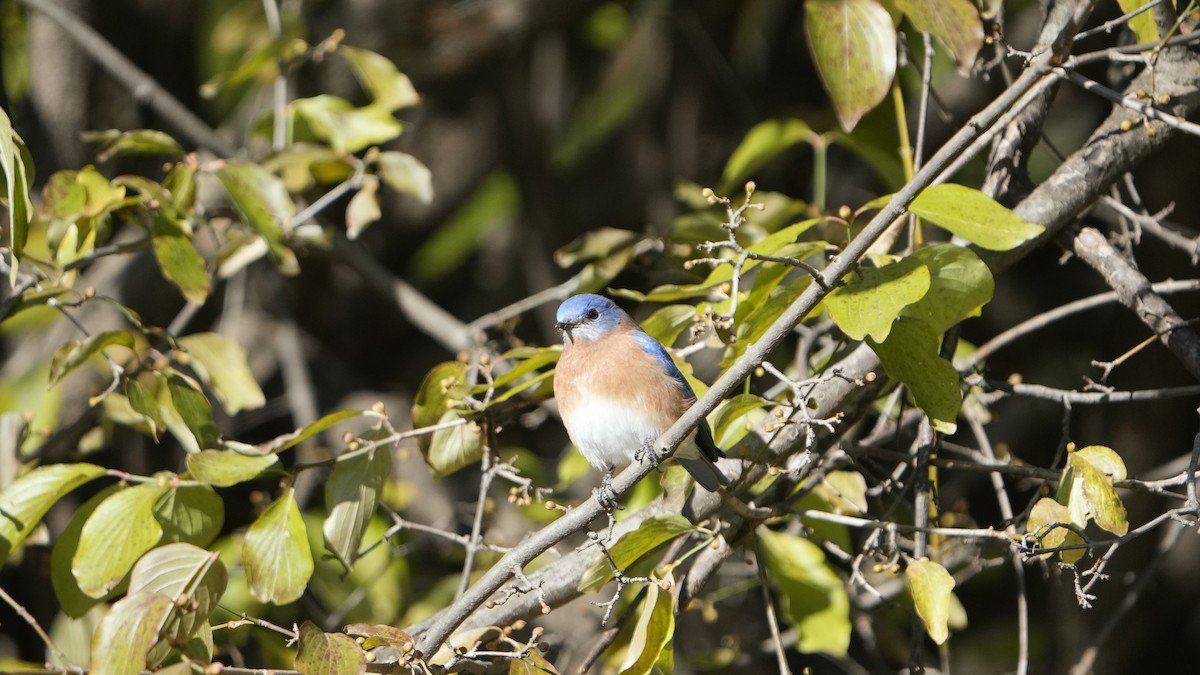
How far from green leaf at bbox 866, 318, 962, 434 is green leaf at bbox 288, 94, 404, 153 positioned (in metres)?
1.64

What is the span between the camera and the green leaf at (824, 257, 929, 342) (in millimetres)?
1962

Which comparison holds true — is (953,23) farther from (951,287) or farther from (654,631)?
(654,631)

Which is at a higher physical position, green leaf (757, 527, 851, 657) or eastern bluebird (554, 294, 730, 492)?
eastern bluebird (554, 294, 730, 492)

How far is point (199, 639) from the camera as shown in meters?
2.16

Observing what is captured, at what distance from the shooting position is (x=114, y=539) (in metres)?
2.45

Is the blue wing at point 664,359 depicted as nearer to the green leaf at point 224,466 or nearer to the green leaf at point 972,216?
the green leaf at point 972,216

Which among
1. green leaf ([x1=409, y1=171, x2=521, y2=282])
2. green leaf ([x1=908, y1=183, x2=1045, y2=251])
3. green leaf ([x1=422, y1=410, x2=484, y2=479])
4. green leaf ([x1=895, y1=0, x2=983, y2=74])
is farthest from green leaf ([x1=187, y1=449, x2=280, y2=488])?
green leaf ([x1=409, y1=171, x2=521, y2=282])

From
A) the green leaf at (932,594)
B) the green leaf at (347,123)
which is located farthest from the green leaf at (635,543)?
the green leaf at (347,123)

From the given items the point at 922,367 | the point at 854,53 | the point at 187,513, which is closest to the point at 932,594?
the point at 922,367

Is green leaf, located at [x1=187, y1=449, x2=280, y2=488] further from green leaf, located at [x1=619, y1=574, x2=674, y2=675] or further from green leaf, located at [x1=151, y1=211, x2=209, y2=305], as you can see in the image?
green leaf, located at [x1=619, y1=574, x2=674, y2=675]

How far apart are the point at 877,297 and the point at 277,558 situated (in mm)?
1382

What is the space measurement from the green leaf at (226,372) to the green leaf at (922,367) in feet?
5.36

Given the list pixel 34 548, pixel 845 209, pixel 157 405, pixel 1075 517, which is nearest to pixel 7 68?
pixel 34 548

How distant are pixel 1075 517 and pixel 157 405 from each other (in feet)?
6.63
